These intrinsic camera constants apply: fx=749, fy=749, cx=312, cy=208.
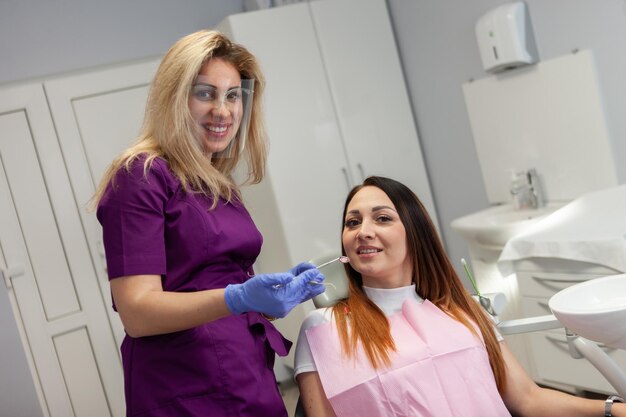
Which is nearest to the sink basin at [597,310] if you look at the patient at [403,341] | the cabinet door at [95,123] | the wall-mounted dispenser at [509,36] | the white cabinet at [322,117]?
the patient at [403,341]

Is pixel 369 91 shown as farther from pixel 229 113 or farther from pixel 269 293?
pixel 269 293

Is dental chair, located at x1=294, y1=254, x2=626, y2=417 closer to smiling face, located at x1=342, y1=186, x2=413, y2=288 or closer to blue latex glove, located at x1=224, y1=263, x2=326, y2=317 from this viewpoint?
smiling face, located at x1=342, y1=186, x2=413, y2=288

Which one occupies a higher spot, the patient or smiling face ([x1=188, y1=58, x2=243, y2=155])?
smiling face ([x1=188, y1=58, x2=243, y2=155])

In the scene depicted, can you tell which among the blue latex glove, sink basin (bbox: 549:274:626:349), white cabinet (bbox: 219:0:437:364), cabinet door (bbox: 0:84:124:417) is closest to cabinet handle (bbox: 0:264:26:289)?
cabinet door (bbox: 0:84:124:417)

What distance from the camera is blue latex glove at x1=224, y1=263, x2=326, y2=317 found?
4.20 feet

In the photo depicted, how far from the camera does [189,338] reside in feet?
4.83

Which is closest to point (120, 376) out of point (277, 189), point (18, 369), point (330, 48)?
point (18, 369)

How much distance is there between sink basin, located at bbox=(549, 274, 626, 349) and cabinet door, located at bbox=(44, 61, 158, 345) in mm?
2725

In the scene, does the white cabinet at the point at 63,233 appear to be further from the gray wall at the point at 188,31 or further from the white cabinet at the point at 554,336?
the white cabinet at the point at 554,336

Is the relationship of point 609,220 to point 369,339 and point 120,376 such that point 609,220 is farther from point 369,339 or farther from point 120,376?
point 120,376

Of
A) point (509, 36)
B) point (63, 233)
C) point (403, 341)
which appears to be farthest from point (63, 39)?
point (403, 341)

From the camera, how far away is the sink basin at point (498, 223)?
2.66 meters

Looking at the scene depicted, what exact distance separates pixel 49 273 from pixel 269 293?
8.53 ft

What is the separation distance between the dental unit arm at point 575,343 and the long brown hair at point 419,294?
0.08 meters
